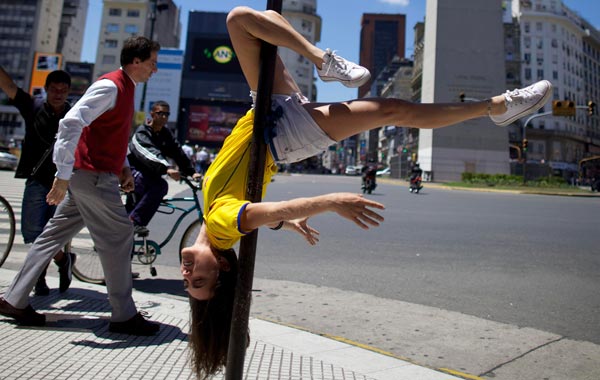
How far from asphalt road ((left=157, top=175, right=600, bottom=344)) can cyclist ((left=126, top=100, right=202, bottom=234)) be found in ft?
3.61

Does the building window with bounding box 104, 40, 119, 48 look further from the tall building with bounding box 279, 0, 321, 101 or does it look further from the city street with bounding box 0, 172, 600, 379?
the city street with bounding box 0, 172, 600, 379

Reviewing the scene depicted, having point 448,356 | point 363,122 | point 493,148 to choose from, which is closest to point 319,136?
point 363,122

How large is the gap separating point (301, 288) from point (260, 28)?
322 centimetres

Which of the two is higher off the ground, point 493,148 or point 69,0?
point 69,0

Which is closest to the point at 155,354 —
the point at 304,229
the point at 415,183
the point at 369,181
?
the point at 304,229

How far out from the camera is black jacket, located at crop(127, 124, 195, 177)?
470 cm

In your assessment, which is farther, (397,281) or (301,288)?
(397,281)

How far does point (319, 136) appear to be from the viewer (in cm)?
239

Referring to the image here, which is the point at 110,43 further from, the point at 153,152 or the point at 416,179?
the point at 153,152

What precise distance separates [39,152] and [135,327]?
1.92m

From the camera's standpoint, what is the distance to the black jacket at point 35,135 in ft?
12.9

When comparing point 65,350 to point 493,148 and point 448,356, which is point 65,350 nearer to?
point 448,356

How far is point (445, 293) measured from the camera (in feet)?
15.3

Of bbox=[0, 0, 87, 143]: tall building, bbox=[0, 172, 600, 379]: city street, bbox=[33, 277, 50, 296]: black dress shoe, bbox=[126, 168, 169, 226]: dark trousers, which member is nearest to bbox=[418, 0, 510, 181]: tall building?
bbox=[0, 172, 600, 379]: city street
